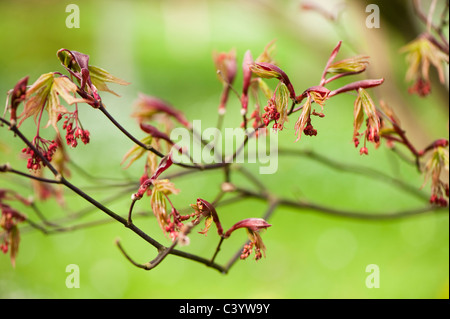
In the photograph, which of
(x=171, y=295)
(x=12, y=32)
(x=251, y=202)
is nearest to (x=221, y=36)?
(x=12, y=32)

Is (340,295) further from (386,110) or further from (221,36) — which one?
(221,36)

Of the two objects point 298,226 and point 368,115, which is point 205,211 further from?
point 298,226

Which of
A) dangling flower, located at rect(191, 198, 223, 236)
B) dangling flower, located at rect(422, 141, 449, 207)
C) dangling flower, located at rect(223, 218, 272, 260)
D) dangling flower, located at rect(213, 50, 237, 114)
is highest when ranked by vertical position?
dangling flower, located at rect(213, 50, 237, 114)

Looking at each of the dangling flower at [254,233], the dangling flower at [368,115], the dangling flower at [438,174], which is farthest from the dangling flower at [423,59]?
the dangling flower at [254,233]

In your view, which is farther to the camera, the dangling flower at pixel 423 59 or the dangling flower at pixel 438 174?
the dangling flower at pixel 423 59

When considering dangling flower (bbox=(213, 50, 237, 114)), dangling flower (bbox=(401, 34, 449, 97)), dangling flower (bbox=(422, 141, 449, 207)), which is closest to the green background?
dangling flower (bbox=(401, 34, 449, 97))

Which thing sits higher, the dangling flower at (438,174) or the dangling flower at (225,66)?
the dangling flower at (225,66)

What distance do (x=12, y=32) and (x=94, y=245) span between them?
574cm

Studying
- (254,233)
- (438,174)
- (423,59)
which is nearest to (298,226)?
(423,59)

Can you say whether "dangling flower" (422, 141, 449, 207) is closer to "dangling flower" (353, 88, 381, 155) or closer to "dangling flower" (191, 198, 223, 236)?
"dangling flower" (353, 88, 381, 155)

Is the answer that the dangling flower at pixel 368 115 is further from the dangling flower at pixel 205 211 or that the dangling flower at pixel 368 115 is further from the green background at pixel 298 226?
the green background at pixel 298 226

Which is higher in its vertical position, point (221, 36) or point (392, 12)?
point (221, 36)

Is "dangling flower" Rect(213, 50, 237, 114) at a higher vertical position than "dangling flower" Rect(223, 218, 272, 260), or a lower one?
higher

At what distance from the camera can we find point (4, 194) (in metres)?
0.96
